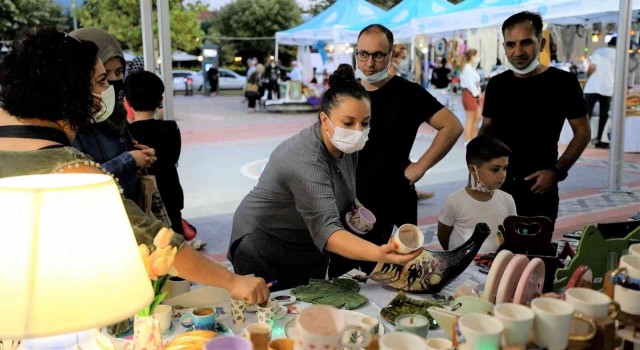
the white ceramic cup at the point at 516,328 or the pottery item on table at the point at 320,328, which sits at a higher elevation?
the pottery item on table at the point at 320,328

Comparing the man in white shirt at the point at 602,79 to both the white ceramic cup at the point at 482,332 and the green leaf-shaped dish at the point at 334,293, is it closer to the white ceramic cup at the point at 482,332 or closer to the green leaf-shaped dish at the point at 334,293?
the green leaf-shaped dish at the point at 334,293

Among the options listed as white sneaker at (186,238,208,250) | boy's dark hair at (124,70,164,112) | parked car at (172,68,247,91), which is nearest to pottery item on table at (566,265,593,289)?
boy's dark hair at (124,70,164,112)

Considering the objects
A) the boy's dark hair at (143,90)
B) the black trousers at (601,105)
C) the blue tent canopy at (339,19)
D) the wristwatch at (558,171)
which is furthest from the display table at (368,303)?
the blue tent canopy at (339,19)

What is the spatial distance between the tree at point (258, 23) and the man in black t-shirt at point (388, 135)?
30.7 meters

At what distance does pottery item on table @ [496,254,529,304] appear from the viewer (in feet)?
4.83

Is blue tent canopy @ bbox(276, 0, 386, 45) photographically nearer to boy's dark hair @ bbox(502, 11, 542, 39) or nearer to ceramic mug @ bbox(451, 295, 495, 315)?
boy's dark hair @ bbox(502, 11, 542, 39)

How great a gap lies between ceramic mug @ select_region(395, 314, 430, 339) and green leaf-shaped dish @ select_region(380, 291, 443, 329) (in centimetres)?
12

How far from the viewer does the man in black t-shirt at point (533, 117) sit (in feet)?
9.11

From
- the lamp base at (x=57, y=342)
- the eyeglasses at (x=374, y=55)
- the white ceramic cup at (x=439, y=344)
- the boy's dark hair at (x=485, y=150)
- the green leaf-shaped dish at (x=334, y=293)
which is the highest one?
the eyeglasses at (x=374, y=55)

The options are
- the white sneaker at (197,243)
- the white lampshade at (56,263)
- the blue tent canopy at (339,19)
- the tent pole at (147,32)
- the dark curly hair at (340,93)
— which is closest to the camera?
the white lampshade at (56,263)

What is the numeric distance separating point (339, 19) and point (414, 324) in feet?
41.7

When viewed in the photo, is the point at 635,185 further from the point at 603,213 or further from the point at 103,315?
the point at 103,315

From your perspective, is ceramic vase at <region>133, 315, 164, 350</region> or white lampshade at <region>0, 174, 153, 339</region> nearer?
white lampshade at <region>0, 174, 153, 339</region>

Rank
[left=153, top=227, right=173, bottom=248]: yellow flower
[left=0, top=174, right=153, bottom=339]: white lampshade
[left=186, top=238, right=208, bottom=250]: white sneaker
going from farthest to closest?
[left=186, top=238, right=208, bottom=250]: white sneaker < [left=153, top=227, right=173, bottom=248]: yellow flower < [left=0, top=174, right=153, bottom=339]: white lampshade
